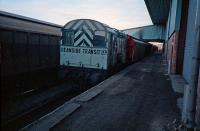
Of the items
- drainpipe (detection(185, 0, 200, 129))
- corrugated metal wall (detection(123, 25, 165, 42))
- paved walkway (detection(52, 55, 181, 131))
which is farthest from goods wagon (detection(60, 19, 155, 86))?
corrugated metal wall (detection(123, 25, 165, 42))

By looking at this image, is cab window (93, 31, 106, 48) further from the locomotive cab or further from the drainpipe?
the drainpipe

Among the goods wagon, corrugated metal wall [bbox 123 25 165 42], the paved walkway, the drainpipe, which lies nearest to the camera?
the drainpipe

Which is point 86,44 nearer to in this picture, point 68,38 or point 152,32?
point 68,38

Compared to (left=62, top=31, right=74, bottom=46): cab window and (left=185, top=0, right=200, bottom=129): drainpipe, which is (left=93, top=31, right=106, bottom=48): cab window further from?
(left=185, top=0, right=200, bottom=129): drainpipe

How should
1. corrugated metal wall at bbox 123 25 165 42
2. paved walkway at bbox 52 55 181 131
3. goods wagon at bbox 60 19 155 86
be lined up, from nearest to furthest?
paved walkway at bbox 52 55 181 131
goods wagon at bbox 60 19 155 86
corrugated metal wall at bbox 123 25 165 42

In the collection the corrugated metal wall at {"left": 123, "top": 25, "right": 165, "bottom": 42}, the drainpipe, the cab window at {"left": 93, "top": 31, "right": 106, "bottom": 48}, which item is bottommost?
the drainpipe

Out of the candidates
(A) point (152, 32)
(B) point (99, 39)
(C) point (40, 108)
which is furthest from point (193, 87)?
(A) point (152, 32)

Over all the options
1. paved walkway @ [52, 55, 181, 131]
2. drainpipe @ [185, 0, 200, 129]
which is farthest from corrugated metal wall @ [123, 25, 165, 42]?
drainpipe @ [185, 0, 200, 129]

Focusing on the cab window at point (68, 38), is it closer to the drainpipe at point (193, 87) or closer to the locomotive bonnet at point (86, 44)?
the locomotive bonnet at point (86, 44)

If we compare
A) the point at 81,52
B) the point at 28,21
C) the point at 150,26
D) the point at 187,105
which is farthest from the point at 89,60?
the point at 150,26

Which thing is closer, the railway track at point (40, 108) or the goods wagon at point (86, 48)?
the railway track at point (40, 108)

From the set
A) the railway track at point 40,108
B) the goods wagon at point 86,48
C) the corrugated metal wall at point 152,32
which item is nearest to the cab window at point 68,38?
the goods wagon at point 86,48

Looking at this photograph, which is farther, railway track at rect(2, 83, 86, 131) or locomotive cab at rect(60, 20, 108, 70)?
locomotive cab at rect(60, 20, 108, 70)

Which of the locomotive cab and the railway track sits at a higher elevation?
the locomotive cab
